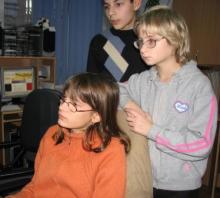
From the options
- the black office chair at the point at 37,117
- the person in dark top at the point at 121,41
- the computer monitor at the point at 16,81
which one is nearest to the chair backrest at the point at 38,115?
the black office chair at the point at 37,117

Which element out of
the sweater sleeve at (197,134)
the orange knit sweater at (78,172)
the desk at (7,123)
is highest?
the sweater sleeve at (197,134)

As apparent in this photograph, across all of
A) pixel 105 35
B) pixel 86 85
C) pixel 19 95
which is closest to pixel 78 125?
pixel 86 85

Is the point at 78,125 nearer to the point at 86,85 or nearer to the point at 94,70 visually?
the point at 86,85

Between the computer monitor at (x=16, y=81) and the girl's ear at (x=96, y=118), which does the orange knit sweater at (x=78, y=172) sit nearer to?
the girl's ear at (x=96, y=118)

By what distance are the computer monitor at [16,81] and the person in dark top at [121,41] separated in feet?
6.18

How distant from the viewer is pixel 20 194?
130 centimetres

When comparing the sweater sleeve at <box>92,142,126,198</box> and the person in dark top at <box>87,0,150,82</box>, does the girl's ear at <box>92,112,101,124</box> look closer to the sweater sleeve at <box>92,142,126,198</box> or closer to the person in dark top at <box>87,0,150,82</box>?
the sweater sleeve at <box>92,142,126,198</box>

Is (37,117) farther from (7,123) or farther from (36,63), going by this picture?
(36,63)

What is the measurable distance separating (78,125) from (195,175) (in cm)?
48

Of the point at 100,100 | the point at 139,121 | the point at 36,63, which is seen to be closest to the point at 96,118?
the point at 100,100

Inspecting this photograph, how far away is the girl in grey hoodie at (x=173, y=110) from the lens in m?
1.05

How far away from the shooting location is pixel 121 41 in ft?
4.90

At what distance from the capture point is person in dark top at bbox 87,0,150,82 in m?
1.42

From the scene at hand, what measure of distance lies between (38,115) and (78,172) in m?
0.86
